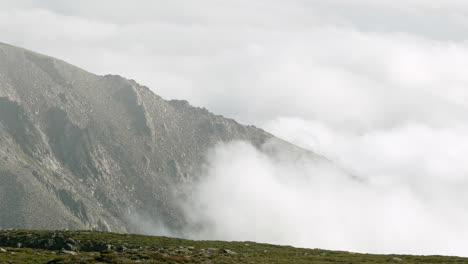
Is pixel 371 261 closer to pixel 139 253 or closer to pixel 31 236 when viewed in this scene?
pixel 139 253

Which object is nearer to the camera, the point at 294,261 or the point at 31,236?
the point at 294,261

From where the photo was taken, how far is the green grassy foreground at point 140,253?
73.6m

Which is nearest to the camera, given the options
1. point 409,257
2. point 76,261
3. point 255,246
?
point 76,261

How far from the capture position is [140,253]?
75.9 metres

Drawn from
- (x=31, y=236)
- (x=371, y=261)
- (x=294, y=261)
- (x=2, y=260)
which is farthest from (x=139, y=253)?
(x=31, y=236)

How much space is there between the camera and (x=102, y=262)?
69.8m

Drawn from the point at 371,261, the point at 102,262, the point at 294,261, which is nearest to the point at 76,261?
the point at 102,262

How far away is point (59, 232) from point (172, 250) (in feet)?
168

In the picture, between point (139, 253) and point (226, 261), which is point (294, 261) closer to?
point (226, 261)

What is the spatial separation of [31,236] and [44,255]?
36.5 meters

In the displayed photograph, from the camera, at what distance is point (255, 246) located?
119 metres

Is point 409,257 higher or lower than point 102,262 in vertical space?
higher

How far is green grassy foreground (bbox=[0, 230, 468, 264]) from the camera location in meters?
73.6

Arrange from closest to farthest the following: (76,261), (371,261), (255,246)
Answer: (76,261) → (371,261) → (255,246)
